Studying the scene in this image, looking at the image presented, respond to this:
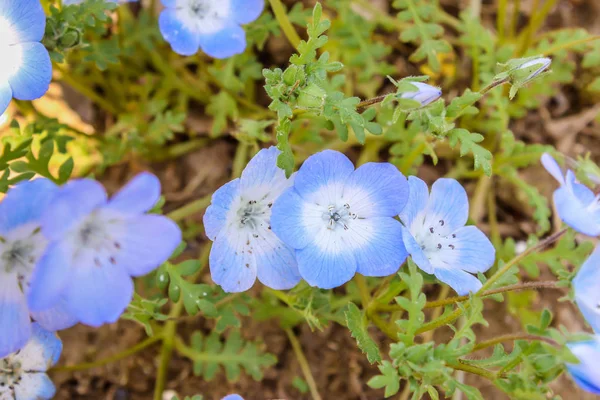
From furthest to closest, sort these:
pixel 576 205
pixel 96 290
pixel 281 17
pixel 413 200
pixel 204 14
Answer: pixel 204 14, pixel 281 17, pixel 413 200, pixel 576 205, pixel 96 290

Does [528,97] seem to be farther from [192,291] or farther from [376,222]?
[192,291]

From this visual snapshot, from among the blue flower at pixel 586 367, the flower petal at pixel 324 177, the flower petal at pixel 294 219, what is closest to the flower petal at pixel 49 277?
the flower petal at pixel 294 219

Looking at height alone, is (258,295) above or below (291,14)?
below

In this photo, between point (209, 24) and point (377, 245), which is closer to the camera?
point (377, 245)

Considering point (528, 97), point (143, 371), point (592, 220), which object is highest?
point (592, 220)

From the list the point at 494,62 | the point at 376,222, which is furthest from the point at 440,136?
the point at 494,62

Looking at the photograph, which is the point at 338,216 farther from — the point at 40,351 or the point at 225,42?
the point at 40,351

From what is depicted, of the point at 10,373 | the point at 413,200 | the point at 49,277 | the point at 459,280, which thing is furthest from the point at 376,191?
the point at 10,373

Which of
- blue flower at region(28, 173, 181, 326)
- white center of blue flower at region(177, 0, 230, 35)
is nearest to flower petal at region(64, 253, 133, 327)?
blue flower at region(28, 173, 181, 326)
